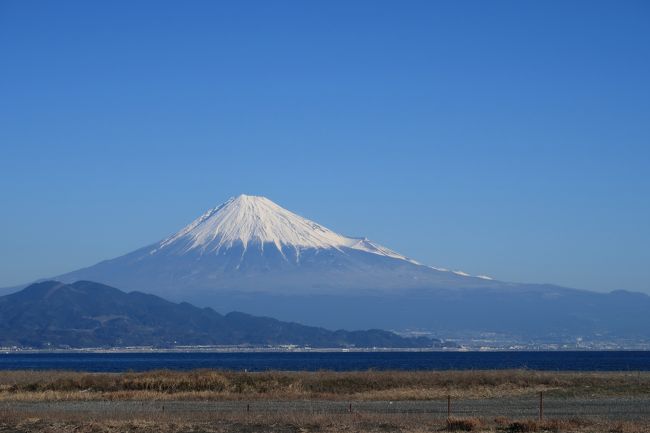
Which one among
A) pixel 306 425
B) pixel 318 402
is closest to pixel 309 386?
pixel 318 402

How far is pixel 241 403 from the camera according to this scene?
1588 inches

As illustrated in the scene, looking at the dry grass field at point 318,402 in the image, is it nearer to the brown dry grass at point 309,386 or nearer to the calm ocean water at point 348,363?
the brown dry grass at point 309,386

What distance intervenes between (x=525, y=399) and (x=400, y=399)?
4.74 meters

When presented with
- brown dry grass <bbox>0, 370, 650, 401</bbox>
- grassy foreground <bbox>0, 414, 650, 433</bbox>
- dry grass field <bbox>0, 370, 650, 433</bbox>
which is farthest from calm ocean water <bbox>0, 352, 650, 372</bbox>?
grassy foreground <bbox>0, 414, 650, 433</bbox>

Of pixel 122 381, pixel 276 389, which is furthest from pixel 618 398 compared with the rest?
pixel 122 381

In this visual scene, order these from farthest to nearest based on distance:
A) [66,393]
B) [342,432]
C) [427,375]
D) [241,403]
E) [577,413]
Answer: [427,375] < [66,393] < [241,403] < [577,413] < [342,432]

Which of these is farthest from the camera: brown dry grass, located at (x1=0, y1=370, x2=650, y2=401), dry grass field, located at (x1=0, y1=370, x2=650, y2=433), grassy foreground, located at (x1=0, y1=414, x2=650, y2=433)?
brown dry grass, located at (x1=0, y1=370, x2=650, y2=401)

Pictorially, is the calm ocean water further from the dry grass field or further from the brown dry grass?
the dry grass field

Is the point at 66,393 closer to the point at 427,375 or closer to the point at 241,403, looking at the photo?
the point at 241,403

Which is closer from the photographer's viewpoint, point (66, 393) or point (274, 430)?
point (274, 430)

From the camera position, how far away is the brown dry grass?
43.3 meters

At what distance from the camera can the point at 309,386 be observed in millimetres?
46344

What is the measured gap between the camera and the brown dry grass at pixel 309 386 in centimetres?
4328

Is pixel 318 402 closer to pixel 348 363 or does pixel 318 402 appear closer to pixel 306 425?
pixel 306 425
